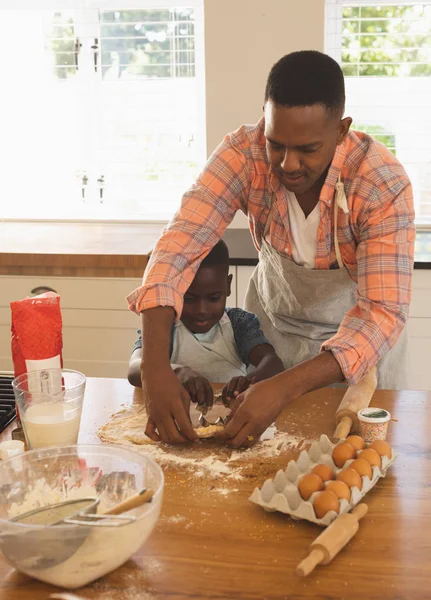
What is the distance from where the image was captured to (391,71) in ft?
9.80

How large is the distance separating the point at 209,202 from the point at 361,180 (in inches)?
12.4

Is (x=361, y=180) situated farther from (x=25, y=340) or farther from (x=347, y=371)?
(x=25, y=340)

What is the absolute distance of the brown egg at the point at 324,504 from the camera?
3.20 feet

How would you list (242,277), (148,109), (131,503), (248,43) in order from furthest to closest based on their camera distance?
(148,109)
(248,43)
(242,277)
(131,503)

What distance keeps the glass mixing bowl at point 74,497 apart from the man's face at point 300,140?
1.95ft

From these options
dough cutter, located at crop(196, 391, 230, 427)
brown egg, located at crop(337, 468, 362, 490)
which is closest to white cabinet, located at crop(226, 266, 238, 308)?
dough cutter, located at crop(196, 391, 230, 427)

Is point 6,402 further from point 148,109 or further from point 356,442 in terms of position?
point 148,109

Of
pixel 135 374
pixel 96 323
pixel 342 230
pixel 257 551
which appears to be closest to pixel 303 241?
pixel 342 230

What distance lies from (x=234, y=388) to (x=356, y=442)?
0.34 metres

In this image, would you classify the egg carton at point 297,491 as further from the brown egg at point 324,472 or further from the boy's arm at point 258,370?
the boy's arm at point 258,370

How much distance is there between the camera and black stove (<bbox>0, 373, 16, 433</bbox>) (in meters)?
1.35

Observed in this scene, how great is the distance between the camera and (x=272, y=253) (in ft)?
5.49

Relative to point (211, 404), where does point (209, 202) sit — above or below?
above

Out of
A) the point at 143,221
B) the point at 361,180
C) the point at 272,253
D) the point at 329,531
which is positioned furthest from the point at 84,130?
the point at 329,531
